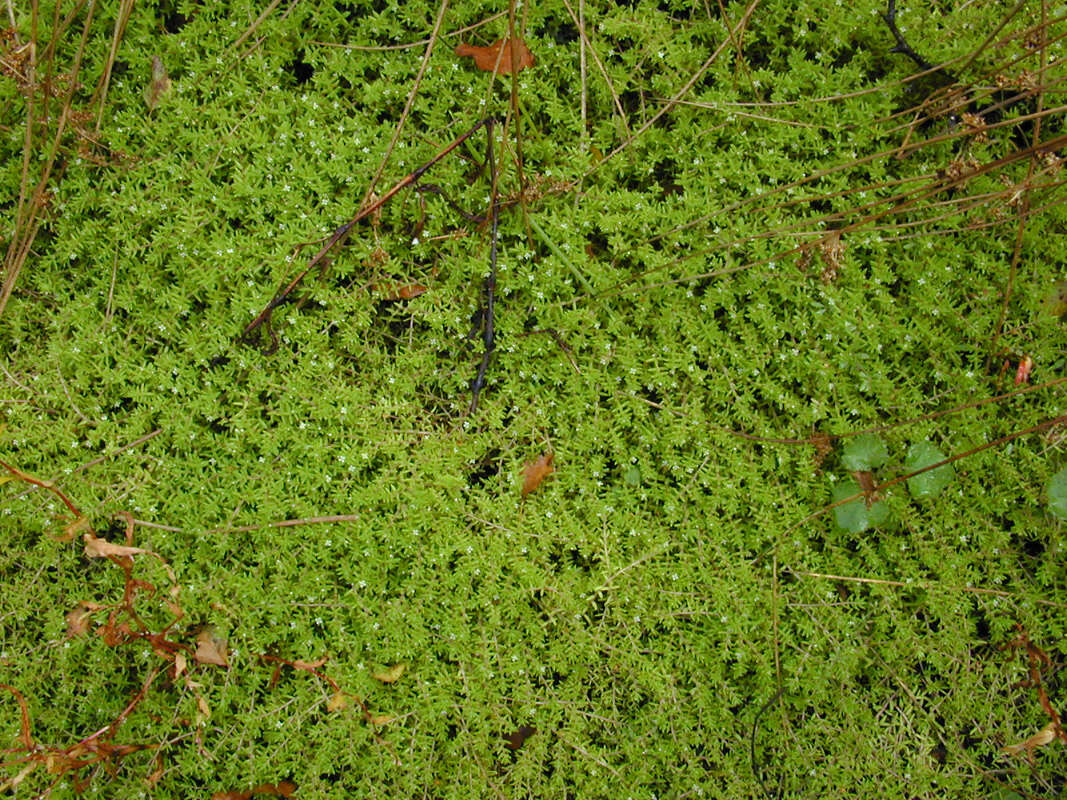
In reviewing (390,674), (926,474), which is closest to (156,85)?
(390,674)

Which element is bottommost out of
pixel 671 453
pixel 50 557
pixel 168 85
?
pixel 50 557

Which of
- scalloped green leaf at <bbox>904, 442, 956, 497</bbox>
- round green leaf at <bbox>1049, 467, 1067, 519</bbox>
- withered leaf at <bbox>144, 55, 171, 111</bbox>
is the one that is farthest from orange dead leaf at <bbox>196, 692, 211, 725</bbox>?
round green leaf at <bbox>1049, 467, 1067, 519</bbox>

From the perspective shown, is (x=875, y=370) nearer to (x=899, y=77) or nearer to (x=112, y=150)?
(x=899, y=77)

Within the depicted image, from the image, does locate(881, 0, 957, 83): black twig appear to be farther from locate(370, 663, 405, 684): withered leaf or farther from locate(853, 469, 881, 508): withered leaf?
locate(370, 663, 405, 684): withered leaf

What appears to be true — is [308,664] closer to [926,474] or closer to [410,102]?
[410,102]

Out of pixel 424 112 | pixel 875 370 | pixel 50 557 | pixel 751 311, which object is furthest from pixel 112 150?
pixel 875 370

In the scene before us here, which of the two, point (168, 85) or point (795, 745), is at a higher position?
point (168, 85)
